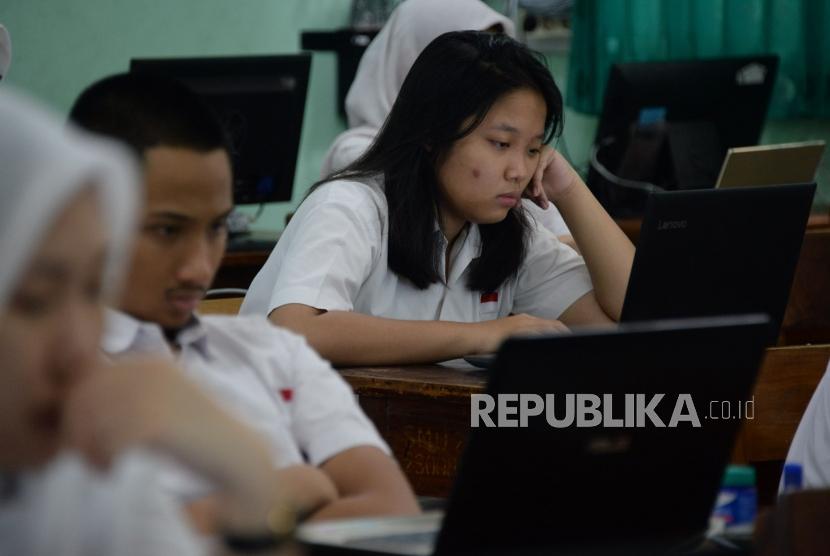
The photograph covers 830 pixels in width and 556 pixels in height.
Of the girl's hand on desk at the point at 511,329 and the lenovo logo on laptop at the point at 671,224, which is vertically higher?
the lenovo logo on laptop at the point at 671,224

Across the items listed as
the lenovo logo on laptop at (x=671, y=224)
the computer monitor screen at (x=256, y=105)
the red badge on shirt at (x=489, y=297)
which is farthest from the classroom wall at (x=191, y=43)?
the lenovo logo on laptop at (x=671, y=224)

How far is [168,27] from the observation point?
5320mm

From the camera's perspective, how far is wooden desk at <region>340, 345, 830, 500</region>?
2.11m

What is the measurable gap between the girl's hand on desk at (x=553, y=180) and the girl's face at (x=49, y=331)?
1.97 meters

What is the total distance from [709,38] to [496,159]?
2934 mm

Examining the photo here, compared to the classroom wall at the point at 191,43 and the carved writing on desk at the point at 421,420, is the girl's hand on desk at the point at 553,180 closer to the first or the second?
the carved writing on desk at the point at 421,420

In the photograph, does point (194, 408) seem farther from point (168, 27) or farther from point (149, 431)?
point (168, 27)

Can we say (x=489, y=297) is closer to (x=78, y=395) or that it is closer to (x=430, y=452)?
(x=430, y=452)

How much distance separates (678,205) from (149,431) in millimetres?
1609

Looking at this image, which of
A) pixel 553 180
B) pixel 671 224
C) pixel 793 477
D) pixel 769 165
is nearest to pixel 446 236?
pixel 553 180

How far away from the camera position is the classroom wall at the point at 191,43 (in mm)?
5035

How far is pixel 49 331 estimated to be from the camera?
771 mm

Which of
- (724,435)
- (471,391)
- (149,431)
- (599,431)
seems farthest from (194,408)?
(471,391)

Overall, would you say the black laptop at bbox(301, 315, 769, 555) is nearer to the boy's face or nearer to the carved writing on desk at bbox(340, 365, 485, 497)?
the boy's face
